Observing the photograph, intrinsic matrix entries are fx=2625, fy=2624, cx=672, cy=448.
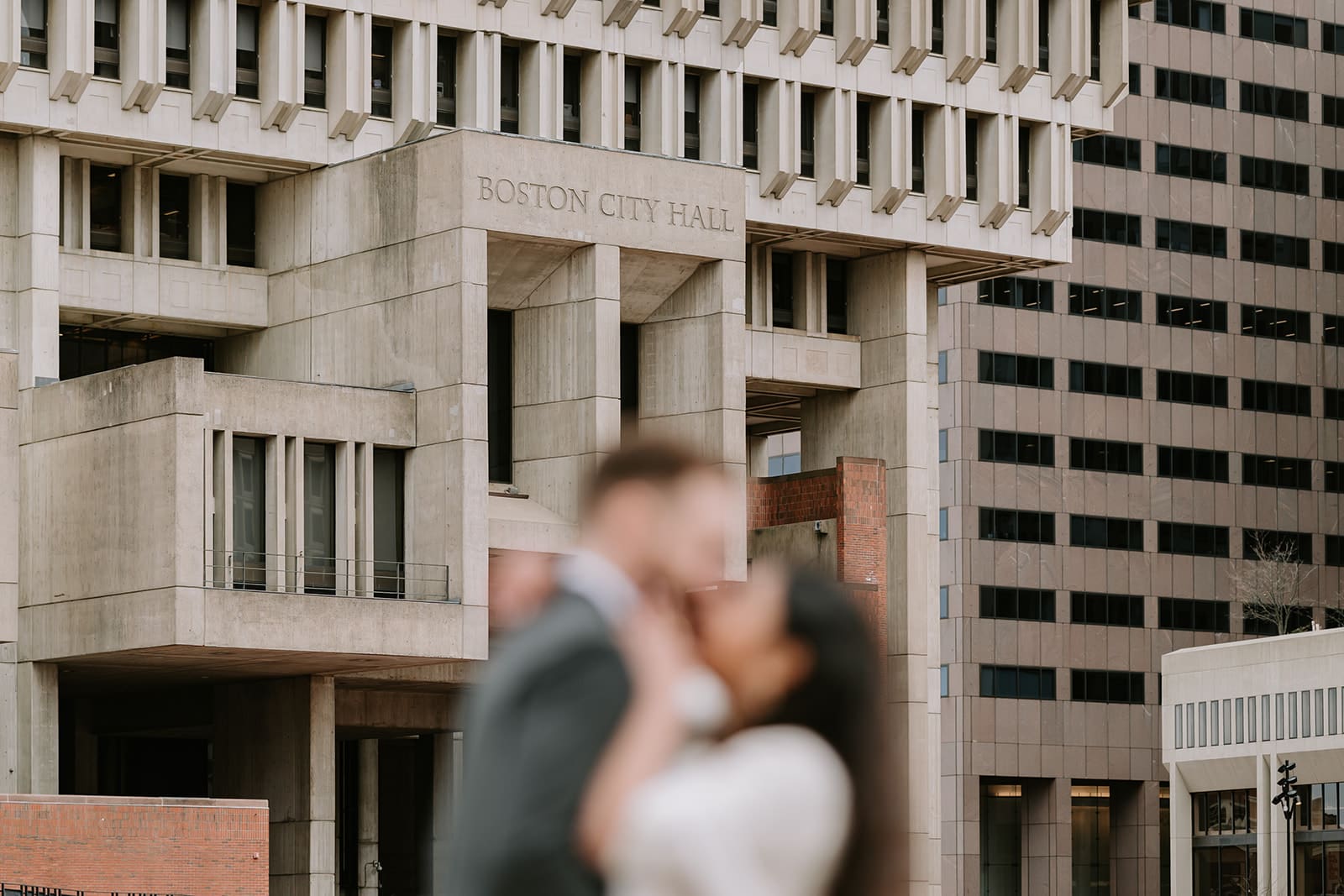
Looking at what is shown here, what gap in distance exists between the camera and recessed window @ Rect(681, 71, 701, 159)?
207ft

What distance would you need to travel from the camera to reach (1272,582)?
107 m

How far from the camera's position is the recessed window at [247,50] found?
56906 mm

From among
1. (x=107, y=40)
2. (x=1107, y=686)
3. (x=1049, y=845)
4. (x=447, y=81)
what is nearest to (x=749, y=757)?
(x=107, y=40)

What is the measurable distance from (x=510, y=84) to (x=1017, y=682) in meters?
50.6

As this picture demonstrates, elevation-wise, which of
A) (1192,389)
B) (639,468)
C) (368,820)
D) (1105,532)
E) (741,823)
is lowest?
(368,820)

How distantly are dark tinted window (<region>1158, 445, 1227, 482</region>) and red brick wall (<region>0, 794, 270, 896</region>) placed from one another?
66.7 metres

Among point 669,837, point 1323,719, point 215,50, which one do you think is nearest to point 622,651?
point 669,837

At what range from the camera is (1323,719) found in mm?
86625

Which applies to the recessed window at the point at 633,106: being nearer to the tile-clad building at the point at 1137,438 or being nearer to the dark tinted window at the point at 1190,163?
the tile-clad building at the point at 1137,438

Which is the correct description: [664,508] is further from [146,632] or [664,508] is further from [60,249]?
[60,249]

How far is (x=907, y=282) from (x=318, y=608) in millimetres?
21364

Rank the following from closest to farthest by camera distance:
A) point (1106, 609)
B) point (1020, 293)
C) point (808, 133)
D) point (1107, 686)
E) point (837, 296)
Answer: point (808, 133)
point (837, 296)
point (1107, 686)
point (1020, 293)
point (1106, 609)

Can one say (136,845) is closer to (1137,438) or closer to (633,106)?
(633,106)

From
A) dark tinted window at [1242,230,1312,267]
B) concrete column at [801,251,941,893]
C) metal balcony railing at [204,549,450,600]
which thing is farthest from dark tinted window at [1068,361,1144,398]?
metal balcony railing at [204,549,450,600]
